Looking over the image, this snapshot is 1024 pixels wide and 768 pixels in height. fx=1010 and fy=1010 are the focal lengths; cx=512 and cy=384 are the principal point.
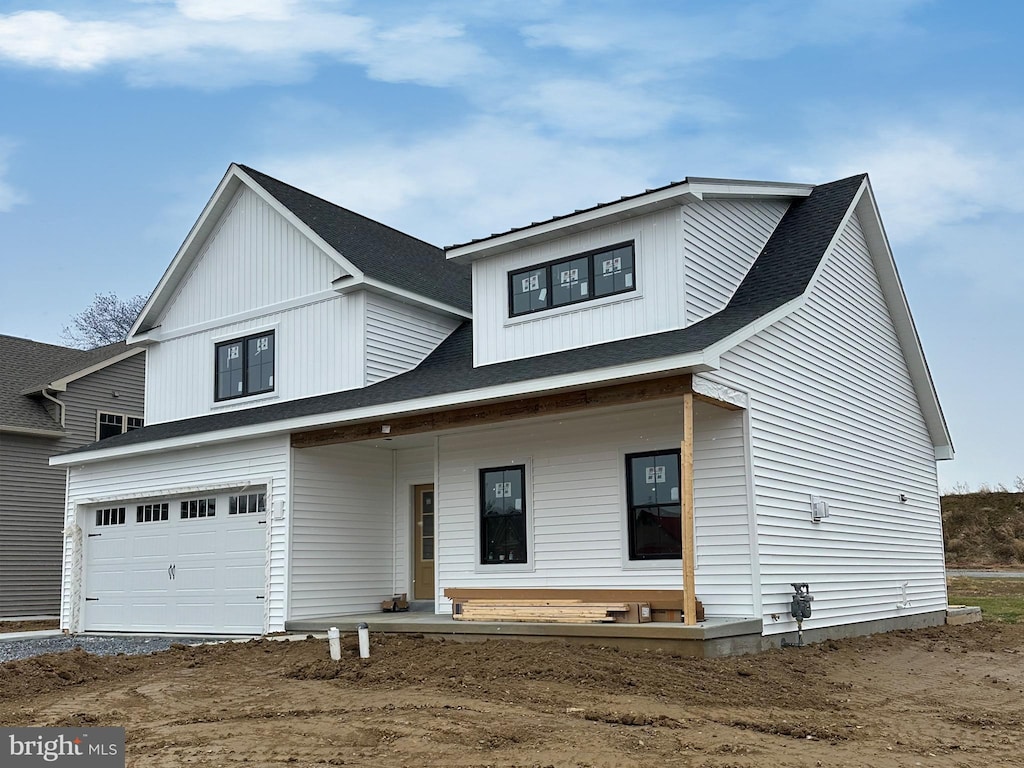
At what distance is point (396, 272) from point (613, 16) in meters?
5.52

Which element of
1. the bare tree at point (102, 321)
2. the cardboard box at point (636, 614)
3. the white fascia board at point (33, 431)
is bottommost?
the cardboard box at point (636, 614)

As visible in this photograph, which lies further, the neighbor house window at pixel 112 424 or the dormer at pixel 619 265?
the neighbor house window at pixel 112 424

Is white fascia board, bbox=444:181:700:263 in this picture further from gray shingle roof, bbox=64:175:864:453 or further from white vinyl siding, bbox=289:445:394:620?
white vinyl siding, bbox=289:445:394:620

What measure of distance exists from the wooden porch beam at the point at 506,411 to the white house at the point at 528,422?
4 centimetres

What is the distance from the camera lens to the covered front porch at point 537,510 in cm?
1181

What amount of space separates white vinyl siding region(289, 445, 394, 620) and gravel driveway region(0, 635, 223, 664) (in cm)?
194

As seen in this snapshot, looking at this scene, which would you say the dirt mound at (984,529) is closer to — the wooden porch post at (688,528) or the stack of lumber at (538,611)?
the stack of lumber at (538,611)

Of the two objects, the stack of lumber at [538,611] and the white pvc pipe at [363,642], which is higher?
the stack of lumber at [538,611]

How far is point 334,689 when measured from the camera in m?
9.66

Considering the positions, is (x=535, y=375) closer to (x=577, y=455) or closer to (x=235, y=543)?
(x=577, y=455)

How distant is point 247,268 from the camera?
18234 mm

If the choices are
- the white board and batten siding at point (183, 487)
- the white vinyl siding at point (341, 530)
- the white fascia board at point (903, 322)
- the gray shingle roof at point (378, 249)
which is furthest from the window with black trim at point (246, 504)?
the white fascia board at point (903, 322)

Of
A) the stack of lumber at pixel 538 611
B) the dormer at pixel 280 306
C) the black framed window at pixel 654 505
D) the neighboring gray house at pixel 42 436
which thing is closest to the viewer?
the stack of lumber at pixel 538 611

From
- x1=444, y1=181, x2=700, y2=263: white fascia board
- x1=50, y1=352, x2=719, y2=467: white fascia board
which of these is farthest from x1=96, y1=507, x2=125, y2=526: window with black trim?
x1=444, y1=181, x2=700, y2=263: white fascia board
